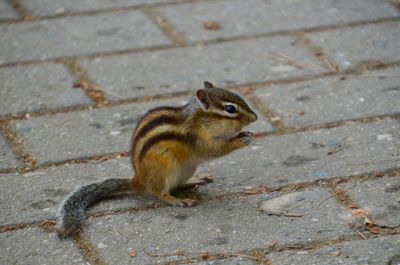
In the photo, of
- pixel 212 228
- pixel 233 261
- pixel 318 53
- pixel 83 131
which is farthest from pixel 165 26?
pixel 233 261

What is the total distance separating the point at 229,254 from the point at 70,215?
2.40 feet

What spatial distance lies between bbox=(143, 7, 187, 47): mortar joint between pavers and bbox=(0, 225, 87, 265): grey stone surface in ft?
7.27

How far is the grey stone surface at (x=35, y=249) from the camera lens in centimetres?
385

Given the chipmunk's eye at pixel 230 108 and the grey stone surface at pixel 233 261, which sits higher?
the chipmunk's eye at pixel 230 108

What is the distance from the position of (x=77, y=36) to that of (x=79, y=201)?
218cm

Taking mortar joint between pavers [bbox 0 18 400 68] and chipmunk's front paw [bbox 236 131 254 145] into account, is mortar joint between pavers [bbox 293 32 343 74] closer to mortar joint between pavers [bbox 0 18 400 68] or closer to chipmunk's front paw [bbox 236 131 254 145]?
mortar joint between pavers [bbox 0 18 400 68]

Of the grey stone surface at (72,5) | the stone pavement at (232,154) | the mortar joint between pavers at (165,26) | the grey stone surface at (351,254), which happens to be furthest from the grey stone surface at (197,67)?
the grey stone surface at (351,254)

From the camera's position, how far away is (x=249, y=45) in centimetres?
593

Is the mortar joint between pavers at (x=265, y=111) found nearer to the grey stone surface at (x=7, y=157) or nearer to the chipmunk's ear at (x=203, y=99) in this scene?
the chipmunk's ear at (x=203, y=99)

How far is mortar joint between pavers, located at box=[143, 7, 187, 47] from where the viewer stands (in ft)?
19.7

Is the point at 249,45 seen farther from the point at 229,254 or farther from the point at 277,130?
the point at 229,254

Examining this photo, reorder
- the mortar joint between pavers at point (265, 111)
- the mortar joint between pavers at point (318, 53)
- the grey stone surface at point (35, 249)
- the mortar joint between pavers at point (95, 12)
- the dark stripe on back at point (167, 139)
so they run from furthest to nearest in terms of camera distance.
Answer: the mortar joint between pavers at point (95, 12), the mortar joint between pavers at point (318, 53), the mortar joint between pavers at point (265, 111), the dark stripe on back at point (167, 139), the grey stone surface at point (35, 249)

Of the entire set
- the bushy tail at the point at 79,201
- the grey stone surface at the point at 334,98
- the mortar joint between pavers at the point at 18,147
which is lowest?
the grey stone surface at the point at 334,98

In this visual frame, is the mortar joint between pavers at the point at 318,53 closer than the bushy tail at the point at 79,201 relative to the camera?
No
